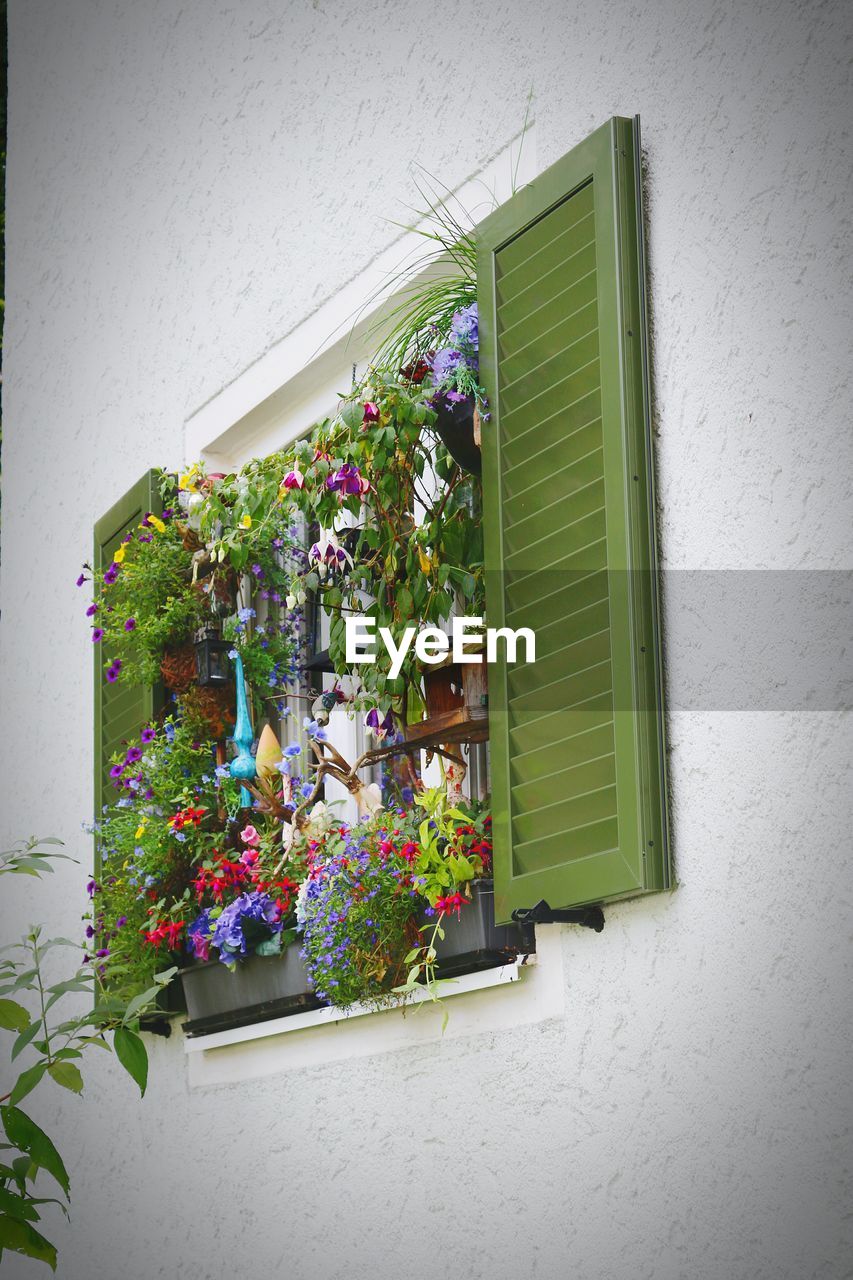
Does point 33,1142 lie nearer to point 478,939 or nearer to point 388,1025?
point 478,939

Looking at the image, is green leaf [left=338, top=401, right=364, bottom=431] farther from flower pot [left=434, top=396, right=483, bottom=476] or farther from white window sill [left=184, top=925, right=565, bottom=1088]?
white window sill [left=184, top=925, right=565, bottom=1088]

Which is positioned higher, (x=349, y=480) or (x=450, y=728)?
(x=349, y=480)

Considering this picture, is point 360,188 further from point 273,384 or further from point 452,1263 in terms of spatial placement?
point 452,1263

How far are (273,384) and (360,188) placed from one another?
1.90 feet

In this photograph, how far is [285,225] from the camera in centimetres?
463

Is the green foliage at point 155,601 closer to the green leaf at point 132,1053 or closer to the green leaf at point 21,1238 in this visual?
the green leaf at point 132,1053

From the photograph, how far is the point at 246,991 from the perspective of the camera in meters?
4.05

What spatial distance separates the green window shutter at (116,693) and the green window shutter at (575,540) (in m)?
1.70

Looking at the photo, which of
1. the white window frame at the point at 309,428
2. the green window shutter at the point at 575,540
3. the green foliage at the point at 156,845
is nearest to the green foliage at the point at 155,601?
the green foliage at the point at 156,845

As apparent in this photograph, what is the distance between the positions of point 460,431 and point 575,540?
0.48 meters

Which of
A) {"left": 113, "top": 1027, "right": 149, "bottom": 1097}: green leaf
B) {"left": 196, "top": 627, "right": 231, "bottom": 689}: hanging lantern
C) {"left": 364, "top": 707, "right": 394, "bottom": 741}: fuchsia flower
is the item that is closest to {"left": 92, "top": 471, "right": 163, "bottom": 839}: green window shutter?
{"left": 196, "top": 627, "right": 231, "bottom": 689}: hanging lantern

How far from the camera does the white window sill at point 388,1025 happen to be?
10.5 feet

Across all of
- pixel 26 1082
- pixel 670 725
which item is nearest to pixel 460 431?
pixel 670 725

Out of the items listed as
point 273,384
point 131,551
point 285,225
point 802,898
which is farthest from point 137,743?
point 802,898
